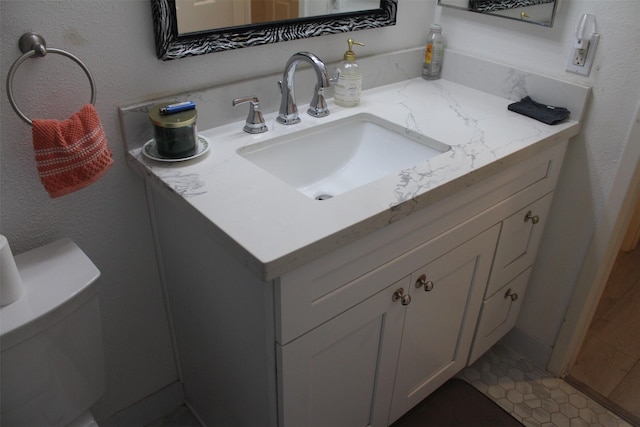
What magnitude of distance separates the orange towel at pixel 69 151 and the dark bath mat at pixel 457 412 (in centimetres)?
113

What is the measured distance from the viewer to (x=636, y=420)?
1.66 meters

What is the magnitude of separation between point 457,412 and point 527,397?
0.26m

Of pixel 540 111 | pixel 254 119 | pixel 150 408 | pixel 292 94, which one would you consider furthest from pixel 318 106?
pixel 150 408

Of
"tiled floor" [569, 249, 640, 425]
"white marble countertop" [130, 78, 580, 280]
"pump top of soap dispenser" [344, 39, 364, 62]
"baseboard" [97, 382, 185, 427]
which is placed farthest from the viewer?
"tiled floor" [569, 249, 640, 425]

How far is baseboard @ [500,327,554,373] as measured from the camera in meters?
1.82

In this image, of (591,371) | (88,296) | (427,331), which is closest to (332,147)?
(427,331)

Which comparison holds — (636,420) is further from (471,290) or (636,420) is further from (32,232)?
(32,232)

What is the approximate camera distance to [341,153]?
1458 mm

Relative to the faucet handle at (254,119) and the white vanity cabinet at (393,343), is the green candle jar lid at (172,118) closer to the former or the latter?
the faucet handle at (254,119)

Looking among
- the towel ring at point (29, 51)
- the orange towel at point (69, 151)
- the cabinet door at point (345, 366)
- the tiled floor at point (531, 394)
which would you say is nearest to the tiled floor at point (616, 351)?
the tiled floor at point (531, 394)

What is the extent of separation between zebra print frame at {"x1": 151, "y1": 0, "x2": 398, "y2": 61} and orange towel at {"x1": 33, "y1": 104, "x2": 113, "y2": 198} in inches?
9.2

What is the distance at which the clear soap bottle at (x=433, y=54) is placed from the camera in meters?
1.65

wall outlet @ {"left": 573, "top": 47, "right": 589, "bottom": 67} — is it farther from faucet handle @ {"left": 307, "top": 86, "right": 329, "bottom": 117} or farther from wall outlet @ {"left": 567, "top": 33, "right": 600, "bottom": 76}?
faucet handle @ {"left": 307, "top": 86, "right": 329, "bottom": 117}

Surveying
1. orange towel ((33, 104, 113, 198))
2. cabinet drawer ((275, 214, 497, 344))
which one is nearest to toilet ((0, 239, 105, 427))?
orange towel ((33, 104, 113, 198))
